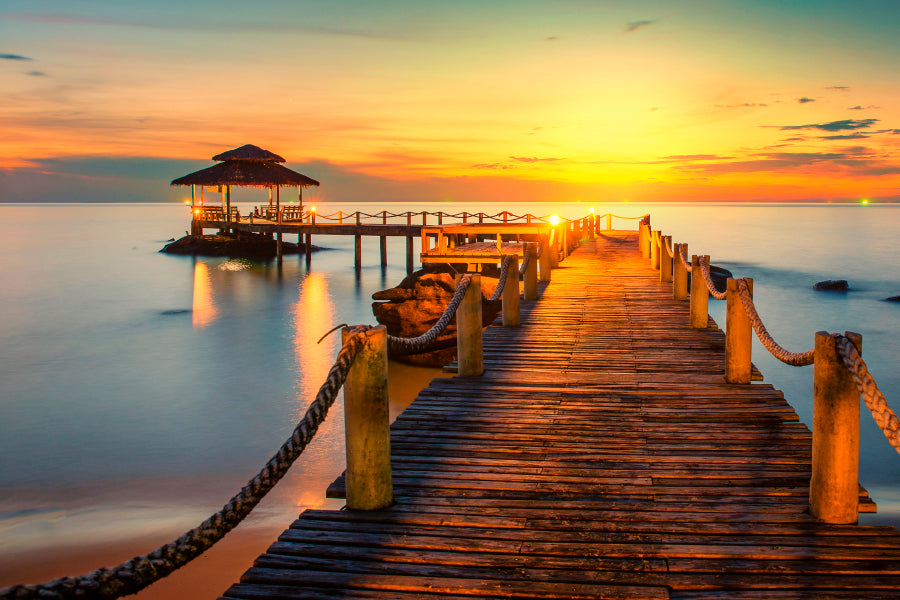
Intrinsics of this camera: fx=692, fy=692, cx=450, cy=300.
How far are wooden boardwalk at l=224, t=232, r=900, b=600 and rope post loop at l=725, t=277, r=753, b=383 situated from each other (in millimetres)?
154

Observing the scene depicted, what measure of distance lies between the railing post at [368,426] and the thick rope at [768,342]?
227 cm

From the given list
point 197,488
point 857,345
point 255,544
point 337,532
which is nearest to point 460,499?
point 337,532

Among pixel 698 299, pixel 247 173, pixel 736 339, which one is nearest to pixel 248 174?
pixel 247 173

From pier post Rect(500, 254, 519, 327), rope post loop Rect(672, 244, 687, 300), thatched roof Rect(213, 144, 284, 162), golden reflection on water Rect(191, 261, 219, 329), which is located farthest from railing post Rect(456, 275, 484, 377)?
thatched roof Rect(213, 144, 284, 162)

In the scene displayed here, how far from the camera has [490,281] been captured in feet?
55.8

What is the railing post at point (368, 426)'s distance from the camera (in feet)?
12.1

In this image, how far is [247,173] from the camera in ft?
137

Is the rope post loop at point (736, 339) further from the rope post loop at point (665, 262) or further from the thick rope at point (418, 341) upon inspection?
the rope post loop at point (665, 262)

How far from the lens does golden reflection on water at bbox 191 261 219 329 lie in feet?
84.0

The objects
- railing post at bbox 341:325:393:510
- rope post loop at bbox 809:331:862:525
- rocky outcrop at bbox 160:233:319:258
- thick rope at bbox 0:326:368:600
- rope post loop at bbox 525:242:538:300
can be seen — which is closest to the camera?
thick rope at bbox 0:326:368:600

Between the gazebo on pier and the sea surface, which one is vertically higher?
the gazebo on pier

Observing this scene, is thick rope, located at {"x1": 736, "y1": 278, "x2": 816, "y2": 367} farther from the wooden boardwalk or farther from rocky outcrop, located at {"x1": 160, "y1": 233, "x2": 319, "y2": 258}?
rocky outcrop, located at {"x1": 160, "y1": 233, "x2": 319, "y2": 258}

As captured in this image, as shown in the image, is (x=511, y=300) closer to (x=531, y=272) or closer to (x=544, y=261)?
(x=531, y=272)

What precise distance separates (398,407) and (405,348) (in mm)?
9224
